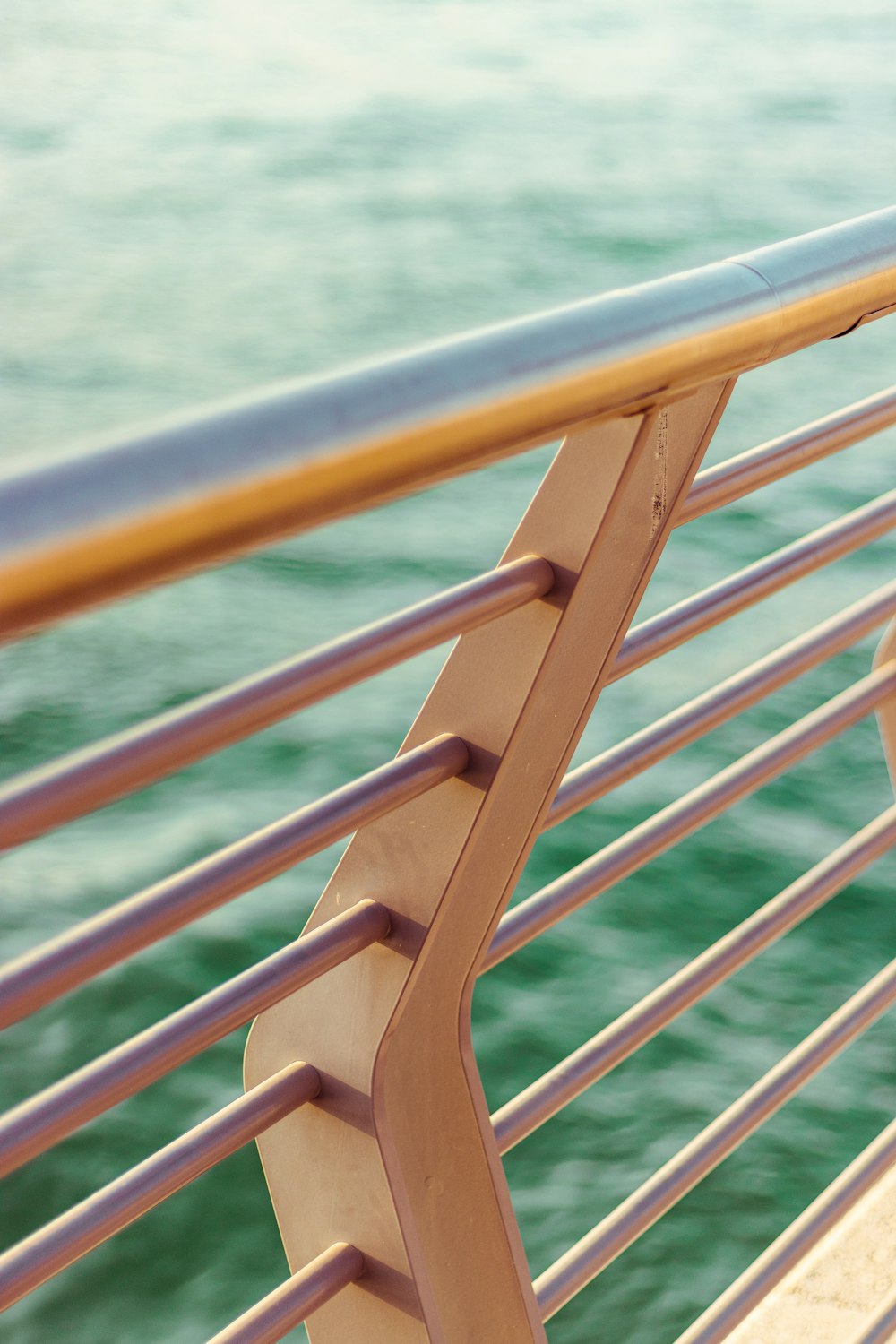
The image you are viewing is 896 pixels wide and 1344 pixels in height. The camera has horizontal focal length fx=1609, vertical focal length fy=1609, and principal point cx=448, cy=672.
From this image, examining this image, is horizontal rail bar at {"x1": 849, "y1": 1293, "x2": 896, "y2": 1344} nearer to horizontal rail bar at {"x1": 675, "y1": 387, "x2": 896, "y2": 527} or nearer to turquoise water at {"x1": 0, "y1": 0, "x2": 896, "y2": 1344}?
horizontal rail bar at {"x1": 675, "y1": 387, "x2": 896, "y2": 527}

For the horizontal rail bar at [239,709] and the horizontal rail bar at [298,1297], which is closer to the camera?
the horizontal rail bar at [239,709]

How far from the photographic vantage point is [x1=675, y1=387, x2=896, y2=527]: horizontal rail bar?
0.70 m

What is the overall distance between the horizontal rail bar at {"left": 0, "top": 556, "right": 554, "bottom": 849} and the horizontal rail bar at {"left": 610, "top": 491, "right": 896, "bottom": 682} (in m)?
0.12

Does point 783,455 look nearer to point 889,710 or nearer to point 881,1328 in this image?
point 889,710

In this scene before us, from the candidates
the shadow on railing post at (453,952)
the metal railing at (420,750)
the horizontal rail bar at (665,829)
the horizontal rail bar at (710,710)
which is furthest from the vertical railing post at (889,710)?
the shadow on railing post at (453,952)

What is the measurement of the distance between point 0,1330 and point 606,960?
1.27 m

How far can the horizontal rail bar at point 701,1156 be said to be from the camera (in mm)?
825

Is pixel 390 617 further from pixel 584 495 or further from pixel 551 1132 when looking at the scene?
pixel 551 1132

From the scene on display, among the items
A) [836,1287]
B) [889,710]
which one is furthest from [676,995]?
[836,1287]

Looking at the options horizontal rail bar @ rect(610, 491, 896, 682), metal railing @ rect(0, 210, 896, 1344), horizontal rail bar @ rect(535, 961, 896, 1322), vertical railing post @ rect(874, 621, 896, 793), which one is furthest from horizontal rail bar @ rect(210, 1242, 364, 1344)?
vertical railing post @ rect(874, 621, 896, 793)

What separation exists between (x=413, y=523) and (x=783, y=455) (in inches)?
168

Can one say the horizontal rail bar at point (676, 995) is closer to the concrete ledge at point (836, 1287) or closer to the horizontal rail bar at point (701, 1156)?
the horizontal rail bar at point (701, 1156)

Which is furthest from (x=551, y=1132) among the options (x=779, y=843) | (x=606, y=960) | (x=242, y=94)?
(x=242, y=94)

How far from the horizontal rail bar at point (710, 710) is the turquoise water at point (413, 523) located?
0.18 meters
